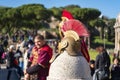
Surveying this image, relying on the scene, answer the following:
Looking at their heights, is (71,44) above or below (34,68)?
above

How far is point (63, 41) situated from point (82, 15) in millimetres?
74555

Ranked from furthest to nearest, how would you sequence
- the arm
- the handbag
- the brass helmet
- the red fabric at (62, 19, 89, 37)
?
the handbag
the arm
the red fabric at (62, 19, 89, 37)
the brass helmet

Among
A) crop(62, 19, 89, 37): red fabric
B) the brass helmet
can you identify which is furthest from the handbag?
the brass helmet

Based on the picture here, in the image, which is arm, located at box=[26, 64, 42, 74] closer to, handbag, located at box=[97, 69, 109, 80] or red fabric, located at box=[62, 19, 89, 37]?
red fabric, located at box=[62, 19, 89, 37]

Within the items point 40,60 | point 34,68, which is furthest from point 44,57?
point 34,68

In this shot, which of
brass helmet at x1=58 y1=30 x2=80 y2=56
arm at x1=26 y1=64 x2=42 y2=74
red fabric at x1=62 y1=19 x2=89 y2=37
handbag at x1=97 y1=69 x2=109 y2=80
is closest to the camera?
brass helmet at x1=58 y1=30 x2=80 y2=56

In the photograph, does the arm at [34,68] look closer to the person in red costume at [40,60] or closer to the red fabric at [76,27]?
the person in red costume at [40,60]

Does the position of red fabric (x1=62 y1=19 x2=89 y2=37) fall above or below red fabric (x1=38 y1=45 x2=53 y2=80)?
above

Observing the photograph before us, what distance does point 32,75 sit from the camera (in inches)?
278

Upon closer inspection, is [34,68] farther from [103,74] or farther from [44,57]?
[103,74]

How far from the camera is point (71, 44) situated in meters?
5.50

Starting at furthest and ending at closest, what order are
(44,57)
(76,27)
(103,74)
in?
(103,74) → (44,57) → (76,27)

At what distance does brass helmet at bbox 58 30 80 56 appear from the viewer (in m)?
5.49

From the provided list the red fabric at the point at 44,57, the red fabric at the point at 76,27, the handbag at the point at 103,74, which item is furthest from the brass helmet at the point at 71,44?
the handbag at the point at 103,74
